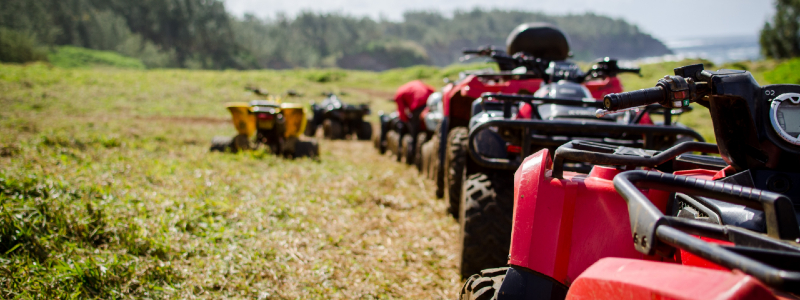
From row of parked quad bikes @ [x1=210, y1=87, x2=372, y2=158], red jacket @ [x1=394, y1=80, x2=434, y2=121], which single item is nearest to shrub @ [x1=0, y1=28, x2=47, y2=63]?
row of parked quad bikes @ [x1=210, y1=87, x2=372, y2=158]

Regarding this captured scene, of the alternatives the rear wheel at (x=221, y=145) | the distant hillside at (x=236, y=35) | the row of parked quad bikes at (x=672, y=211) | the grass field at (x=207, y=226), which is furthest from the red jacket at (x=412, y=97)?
the distant hillside at (x=236, y=35)

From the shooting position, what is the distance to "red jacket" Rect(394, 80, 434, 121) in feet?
26.3

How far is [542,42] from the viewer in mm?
5457

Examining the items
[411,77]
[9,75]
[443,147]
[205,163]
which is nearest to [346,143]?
[205,163]

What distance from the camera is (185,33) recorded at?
225 ft

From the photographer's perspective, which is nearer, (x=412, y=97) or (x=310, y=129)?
(x=412, y=97)

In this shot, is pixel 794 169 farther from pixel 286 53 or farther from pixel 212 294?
pixel 286 53

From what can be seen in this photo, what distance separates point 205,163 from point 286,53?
85166 millimetres

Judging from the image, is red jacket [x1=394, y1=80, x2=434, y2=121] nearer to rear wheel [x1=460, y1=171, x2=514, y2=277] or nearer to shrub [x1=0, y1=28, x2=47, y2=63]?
rear wheel [x1=460, y1=171, x2=514, y2=277]

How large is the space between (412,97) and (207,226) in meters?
4.93

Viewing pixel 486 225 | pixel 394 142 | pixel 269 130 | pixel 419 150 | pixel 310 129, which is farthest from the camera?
pixel 310 129

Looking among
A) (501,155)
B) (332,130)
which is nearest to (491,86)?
(501,155)

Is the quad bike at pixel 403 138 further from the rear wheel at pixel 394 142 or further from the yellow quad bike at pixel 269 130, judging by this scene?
the yellow quad bike at pixel 269 130

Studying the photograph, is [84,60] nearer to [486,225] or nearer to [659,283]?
[486,225]
